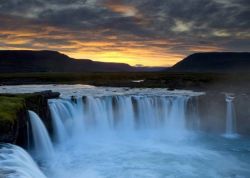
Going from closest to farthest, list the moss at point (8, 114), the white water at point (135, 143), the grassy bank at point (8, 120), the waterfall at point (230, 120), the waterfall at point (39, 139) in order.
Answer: the grassy bank at point (8, 120) → the moss at point (8, 114) → the white water at point (135, 143) → the waterfall at point (39, 139) → the waterfall at point (230, 120)

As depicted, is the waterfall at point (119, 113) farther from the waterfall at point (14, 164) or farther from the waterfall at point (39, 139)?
the waterfall at point (14, 164)

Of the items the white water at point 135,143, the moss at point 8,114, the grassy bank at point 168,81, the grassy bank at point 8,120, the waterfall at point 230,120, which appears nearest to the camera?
the grassy bank at point 8,120

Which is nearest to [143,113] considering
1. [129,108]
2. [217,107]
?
[129,108]

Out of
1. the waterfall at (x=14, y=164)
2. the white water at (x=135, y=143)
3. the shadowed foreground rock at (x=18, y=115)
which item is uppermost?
the shadowed foreground rock at (x=18, y=115)

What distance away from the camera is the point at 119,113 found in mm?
29141

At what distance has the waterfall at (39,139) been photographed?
62.4 ft

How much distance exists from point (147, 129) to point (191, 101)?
17.3 ft

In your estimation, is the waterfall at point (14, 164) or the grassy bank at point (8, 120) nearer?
the waterfall at point (14, 164)

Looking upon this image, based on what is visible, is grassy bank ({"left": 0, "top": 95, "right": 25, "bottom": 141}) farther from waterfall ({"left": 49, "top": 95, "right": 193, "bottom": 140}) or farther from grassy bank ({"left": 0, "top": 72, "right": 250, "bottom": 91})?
grassy bank ({"left": 0, "top": 72, "right": 250, "bottom": 91})

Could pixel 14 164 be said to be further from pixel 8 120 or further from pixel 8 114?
pixel 8 114

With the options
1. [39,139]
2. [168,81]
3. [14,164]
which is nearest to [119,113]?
[39,139]

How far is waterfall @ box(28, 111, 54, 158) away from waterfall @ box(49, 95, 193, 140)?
3.74 m

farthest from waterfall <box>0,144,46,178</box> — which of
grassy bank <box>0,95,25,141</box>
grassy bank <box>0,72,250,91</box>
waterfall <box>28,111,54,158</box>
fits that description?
grassy bank <box>0,72,250,91</box>

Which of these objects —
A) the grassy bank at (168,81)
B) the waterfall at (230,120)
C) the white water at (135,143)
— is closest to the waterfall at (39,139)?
the white water at (135,143)
